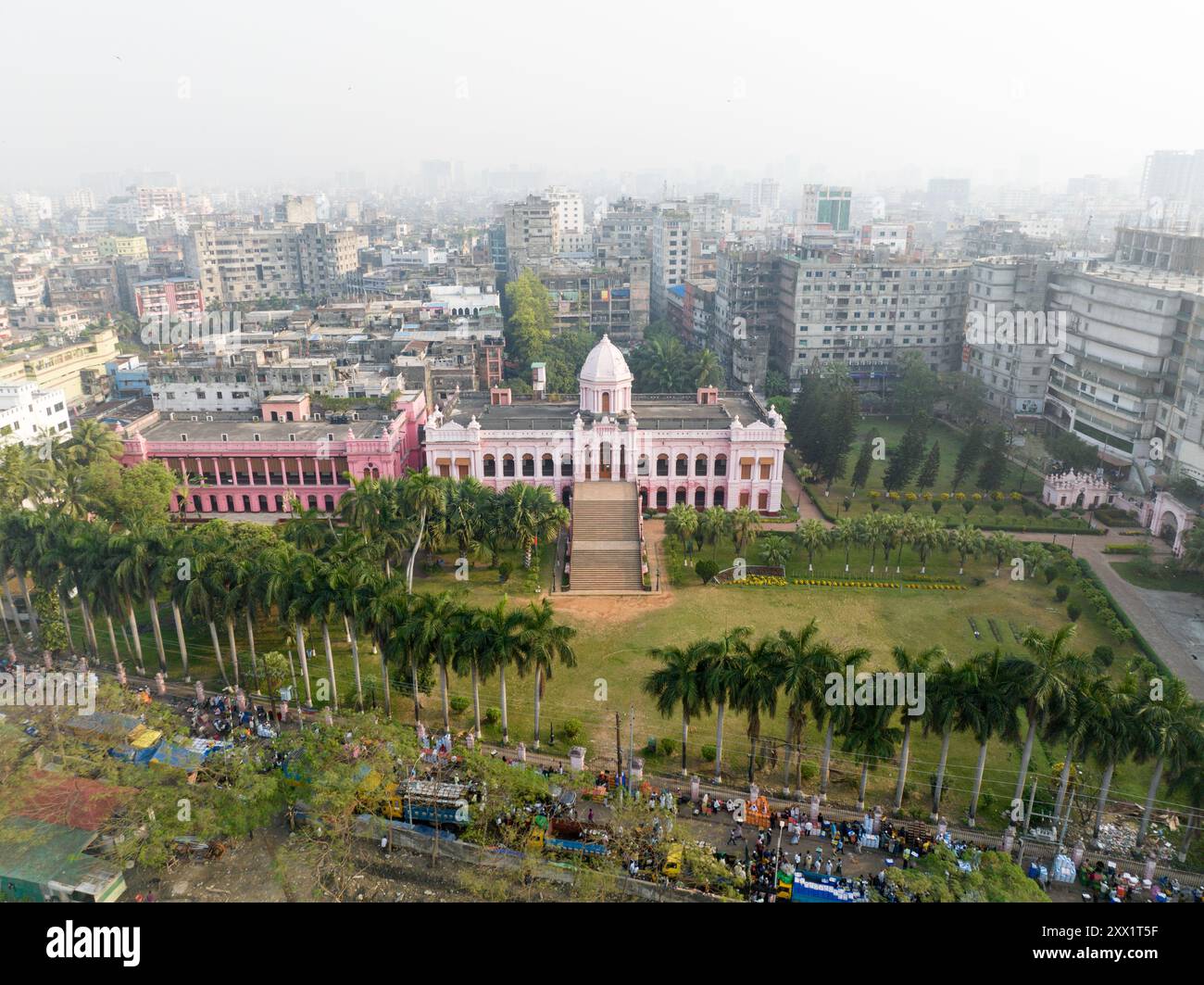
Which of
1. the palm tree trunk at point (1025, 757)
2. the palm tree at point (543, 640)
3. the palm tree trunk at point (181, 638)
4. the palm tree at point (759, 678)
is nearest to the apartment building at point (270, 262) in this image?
the palm tree trunk at point (181, 638)

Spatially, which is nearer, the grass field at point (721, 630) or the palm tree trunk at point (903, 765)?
the palm tree trunk at point (903, 765)

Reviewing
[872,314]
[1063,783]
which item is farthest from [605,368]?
[872,314]

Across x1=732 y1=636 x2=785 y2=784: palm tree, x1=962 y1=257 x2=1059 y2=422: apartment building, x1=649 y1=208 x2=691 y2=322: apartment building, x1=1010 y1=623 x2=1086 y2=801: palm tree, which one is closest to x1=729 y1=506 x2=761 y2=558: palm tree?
x1=732 y1=636 x2=785 y2=784: palm tree

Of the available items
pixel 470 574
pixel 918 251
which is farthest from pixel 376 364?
pixel 918 251

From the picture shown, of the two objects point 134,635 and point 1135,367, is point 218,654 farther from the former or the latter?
point 1135,367

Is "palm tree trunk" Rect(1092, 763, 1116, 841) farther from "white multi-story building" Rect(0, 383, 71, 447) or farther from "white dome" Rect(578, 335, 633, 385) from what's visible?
"white multi-story building" Rect(0, 383, 71, 447)

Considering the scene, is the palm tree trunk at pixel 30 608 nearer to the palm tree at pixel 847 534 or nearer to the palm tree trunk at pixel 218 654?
the palm tree trunk at pixel 218 654

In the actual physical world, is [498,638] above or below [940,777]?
above
